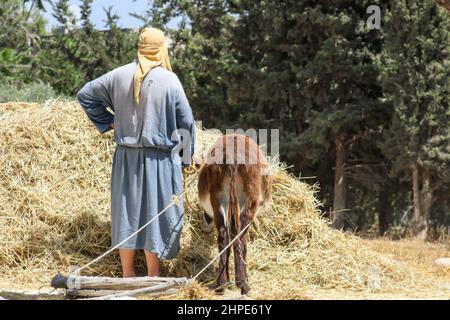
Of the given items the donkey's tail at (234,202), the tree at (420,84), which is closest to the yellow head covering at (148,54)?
the donkey's tail at (234,202)

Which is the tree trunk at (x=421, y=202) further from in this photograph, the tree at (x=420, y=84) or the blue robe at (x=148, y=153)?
the blue robe at (x=148, y=153)

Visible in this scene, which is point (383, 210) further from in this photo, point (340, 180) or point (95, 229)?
point (95, 229)

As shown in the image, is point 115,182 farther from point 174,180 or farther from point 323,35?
point 323,35

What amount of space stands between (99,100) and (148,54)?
535mm

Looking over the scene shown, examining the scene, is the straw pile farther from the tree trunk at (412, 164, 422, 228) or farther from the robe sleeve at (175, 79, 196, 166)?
the tree trunk at (412, 164, 422, 228)

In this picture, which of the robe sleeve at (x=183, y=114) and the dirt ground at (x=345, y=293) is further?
the robe sleeve at (x=183, y=114)

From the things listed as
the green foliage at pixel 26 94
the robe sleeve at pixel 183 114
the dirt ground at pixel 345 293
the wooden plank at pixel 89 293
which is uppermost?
the green foliage at pixel 26 94

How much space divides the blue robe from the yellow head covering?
0.04 meters

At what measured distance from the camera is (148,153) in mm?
5602

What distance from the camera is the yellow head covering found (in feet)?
18.1

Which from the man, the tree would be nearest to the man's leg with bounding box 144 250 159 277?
the man

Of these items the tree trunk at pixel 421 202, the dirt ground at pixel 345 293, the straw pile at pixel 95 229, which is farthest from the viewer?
the tree trunk at pixel 421 202

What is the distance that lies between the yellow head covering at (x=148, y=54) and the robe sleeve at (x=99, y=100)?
0.29m

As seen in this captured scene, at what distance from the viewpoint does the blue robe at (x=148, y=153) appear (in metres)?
5.52
